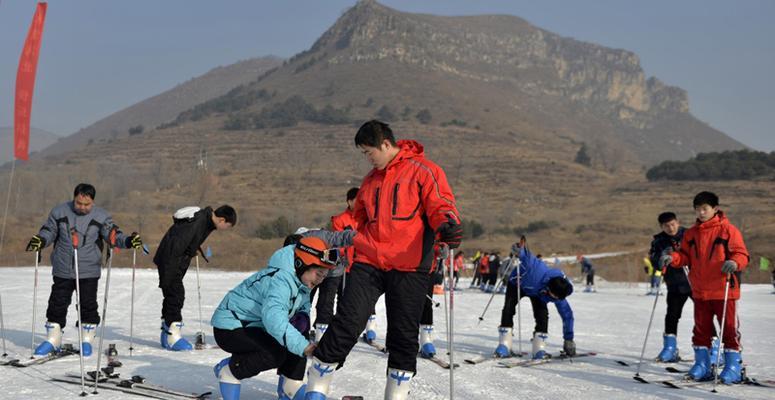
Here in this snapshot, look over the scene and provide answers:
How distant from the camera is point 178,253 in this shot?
9.12 m

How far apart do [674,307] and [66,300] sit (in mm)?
6912

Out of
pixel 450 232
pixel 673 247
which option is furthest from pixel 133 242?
pixel 673 247

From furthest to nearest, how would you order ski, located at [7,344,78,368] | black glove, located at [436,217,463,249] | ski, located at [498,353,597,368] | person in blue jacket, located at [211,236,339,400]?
ski, located at [498,353,597,368] < ski, located at [7,344,78,368] < person in blue jacket, located at [211,236,339,400] < black glove, located at [436,217,463,249]

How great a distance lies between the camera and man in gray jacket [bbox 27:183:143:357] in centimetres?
828

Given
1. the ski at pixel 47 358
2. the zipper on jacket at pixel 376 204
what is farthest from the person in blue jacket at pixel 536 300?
the ski at pixel 47 358

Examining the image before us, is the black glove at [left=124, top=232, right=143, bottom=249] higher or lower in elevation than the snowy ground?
higher

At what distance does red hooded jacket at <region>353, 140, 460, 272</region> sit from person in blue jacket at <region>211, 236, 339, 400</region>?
29 centimetres

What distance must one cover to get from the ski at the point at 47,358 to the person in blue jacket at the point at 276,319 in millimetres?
2973

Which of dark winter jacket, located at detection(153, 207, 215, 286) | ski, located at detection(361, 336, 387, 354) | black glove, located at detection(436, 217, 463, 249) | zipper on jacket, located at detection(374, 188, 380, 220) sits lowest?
ski, located at detection(361, 336, 387, 354)

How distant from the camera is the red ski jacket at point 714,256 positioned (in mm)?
7871

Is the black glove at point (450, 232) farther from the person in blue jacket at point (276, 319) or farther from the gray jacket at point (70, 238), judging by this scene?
the gray jacket at point (70, 238)

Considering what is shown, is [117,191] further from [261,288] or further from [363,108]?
[261,288]

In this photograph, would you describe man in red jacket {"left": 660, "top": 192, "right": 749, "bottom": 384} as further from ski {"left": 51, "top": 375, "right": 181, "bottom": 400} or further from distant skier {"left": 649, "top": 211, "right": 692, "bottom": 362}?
ski {"left": 51, "top": 375, "right": 181, "bottom": 400}

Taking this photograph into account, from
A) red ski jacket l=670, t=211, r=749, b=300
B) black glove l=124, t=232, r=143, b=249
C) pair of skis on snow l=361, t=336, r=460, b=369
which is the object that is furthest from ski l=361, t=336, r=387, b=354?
red ski jacket l=670, t=211, r=749, b=300
